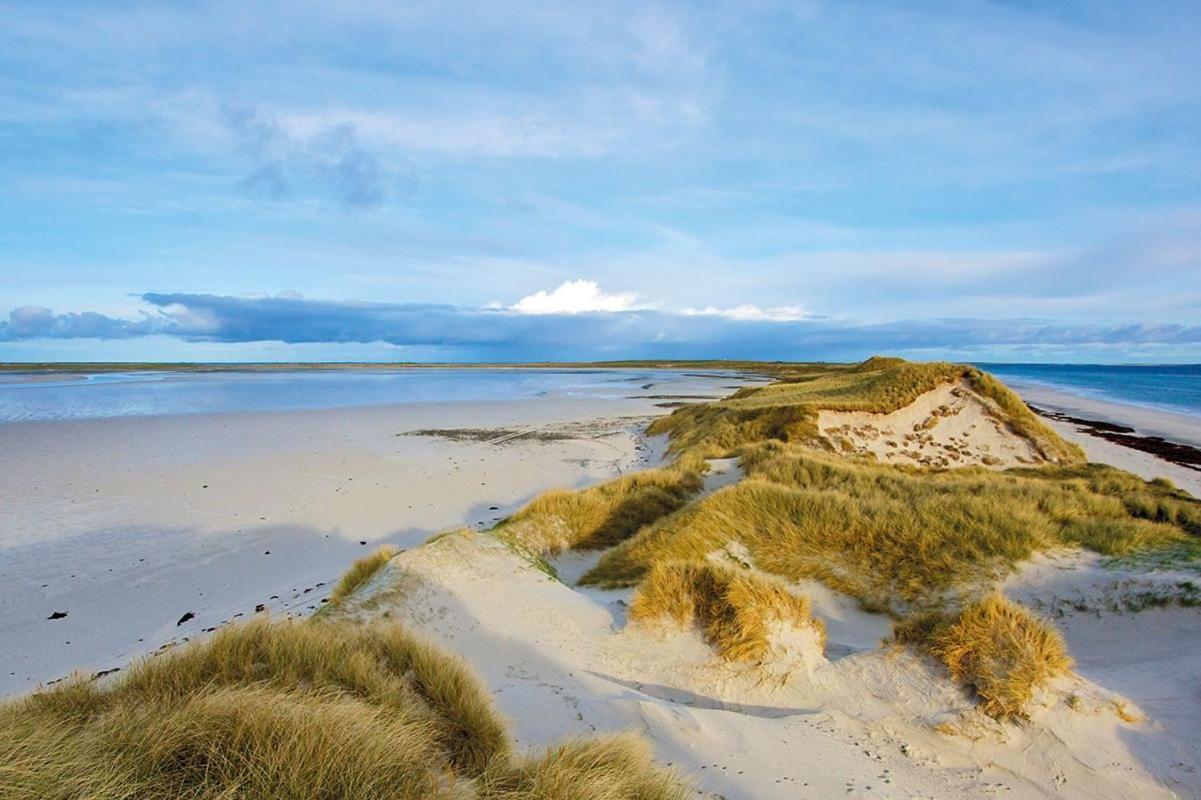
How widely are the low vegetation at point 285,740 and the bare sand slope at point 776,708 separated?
3.30ft

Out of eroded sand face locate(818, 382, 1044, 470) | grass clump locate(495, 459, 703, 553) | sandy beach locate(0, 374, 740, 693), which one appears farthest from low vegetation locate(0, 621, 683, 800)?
eroded sand face locate(818, 382, 1044, 470)

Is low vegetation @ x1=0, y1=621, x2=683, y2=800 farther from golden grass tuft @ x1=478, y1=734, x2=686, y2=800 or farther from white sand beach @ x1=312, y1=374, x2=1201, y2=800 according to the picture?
white sand beach @ x1=312, y1=374, x2=1201, y2=800

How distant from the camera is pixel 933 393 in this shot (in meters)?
20.6

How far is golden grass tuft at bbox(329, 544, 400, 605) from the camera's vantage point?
8.11m

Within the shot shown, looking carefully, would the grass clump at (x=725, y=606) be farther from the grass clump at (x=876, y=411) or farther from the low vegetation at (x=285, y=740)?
the grass clump at (x=876, y=411)

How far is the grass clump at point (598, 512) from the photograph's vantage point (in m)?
11.2

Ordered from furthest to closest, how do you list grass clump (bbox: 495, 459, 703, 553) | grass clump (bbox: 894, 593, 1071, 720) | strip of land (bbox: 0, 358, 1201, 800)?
grass clump (bbox: 495, 459, 703, 553) → grass clump (bbox: 894, 593, 1071, 720) → strip of land (bbox: 0, 358, 1201, 800)

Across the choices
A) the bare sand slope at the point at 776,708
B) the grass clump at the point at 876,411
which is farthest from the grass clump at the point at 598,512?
the grass clump at the point at 876,411

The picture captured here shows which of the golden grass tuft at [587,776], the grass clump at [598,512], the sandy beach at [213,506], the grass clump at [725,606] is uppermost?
the golden grass tuft at [587,776]

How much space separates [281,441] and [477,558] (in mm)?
19836

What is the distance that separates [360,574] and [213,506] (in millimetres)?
8924

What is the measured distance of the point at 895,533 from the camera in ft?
29.5

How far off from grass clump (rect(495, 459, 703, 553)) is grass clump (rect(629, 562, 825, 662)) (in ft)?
12.8

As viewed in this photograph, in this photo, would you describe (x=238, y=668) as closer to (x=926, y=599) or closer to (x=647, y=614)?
(x=647, y=614)
